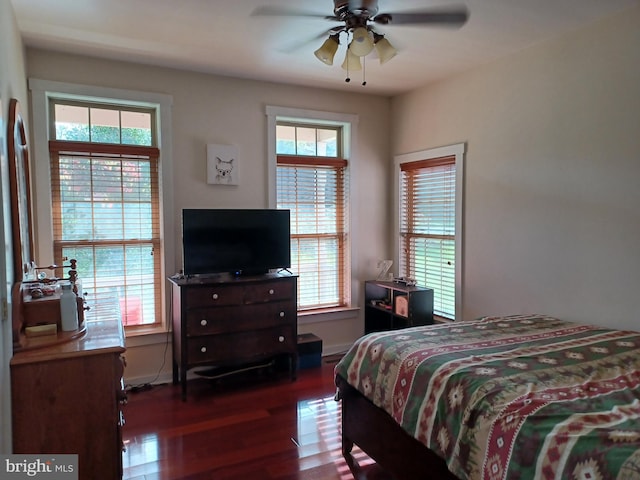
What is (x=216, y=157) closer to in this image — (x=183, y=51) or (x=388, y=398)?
(x=183, y=51)

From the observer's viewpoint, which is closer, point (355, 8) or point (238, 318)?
point (355, 8)

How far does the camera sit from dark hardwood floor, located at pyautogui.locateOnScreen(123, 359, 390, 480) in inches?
94.7

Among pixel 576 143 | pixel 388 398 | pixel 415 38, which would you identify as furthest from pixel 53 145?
pixel 576 143

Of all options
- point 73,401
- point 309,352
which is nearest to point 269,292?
point 309,352

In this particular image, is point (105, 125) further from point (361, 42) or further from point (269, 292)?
point (361, 42)

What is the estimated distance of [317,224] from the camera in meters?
4.42

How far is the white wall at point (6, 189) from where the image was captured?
5.42 feet

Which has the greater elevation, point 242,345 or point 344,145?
point 344,145

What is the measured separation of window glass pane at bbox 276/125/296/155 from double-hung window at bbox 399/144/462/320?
3.79ft

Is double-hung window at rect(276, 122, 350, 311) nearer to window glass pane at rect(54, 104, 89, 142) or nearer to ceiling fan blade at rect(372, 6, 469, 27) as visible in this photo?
window glass pane at rect(54, 104, 89, 142)

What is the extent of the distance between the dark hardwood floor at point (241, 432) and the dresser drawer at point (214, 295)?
0.74 metres

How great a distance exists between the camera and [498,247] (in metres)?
3.47

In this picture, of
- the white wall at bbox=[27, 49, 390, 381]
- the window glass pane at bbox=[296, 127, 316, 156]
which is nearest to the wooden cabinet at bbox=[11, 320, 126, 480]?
the white wall at bbox=[27, 49, 390, 381]

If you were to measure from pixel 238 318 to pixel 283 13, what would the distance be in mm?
2225
